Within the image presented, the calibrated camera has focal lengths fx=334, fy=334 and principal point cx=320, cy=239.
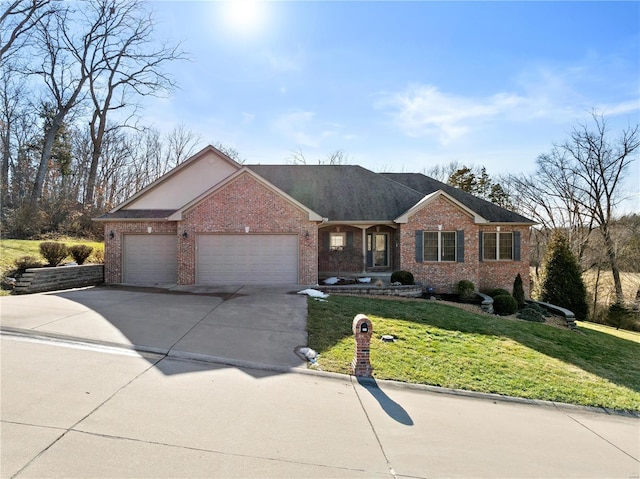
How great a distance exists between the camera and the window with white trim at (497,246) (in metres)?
16.3

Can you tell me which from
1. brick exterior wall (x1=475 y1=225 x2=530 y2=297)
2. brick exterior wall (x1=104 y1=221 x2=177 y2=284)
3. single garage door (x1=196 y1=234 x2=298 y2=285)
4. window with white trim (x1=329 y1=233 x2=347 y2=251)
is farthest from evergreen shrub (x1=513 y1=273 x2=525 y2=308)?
brick exterior wall (x1=104 y1=221 x2=177 y2=284)

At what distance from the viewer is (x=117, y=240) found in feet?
47.9

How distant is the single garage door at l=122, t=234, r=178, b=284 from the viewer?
14734 mm

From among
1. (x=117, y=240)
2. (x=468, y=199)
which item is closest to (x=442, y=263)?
(x=468, y=199)

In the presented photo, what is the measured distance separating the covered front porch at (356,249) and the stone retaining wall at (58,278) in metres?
10.0

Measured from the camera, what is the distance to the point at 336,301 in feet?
37.3

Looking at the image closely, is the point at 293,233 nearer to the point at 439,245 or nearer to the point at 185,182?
the point at 185,182

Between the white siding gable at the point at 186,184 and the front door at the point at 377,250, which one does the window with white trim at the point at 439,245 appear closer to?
the front door at the point at 377,250

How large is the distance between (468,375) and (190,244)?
11464 mm

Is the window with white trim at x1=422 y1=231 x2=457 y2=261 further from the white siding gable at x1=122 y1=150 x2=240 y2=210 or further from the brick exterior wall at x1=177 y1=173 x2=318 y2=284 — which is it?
the white siding gable at x1=122 y1=150 x2=240 y2=210

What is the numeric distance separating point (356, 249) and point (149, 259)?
965cm

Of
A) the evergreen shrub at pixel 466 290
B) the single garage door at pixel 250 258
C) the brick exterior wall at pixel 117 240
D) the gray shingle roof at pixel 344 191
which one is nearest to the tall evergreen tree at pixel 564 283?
the evergreen shrub at pixel 466 290

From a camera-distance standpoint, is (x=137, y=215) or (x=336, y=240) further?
(x=336, y=240)

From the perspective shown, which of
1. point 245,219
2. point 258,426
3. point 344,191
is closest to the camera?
point 258,426
